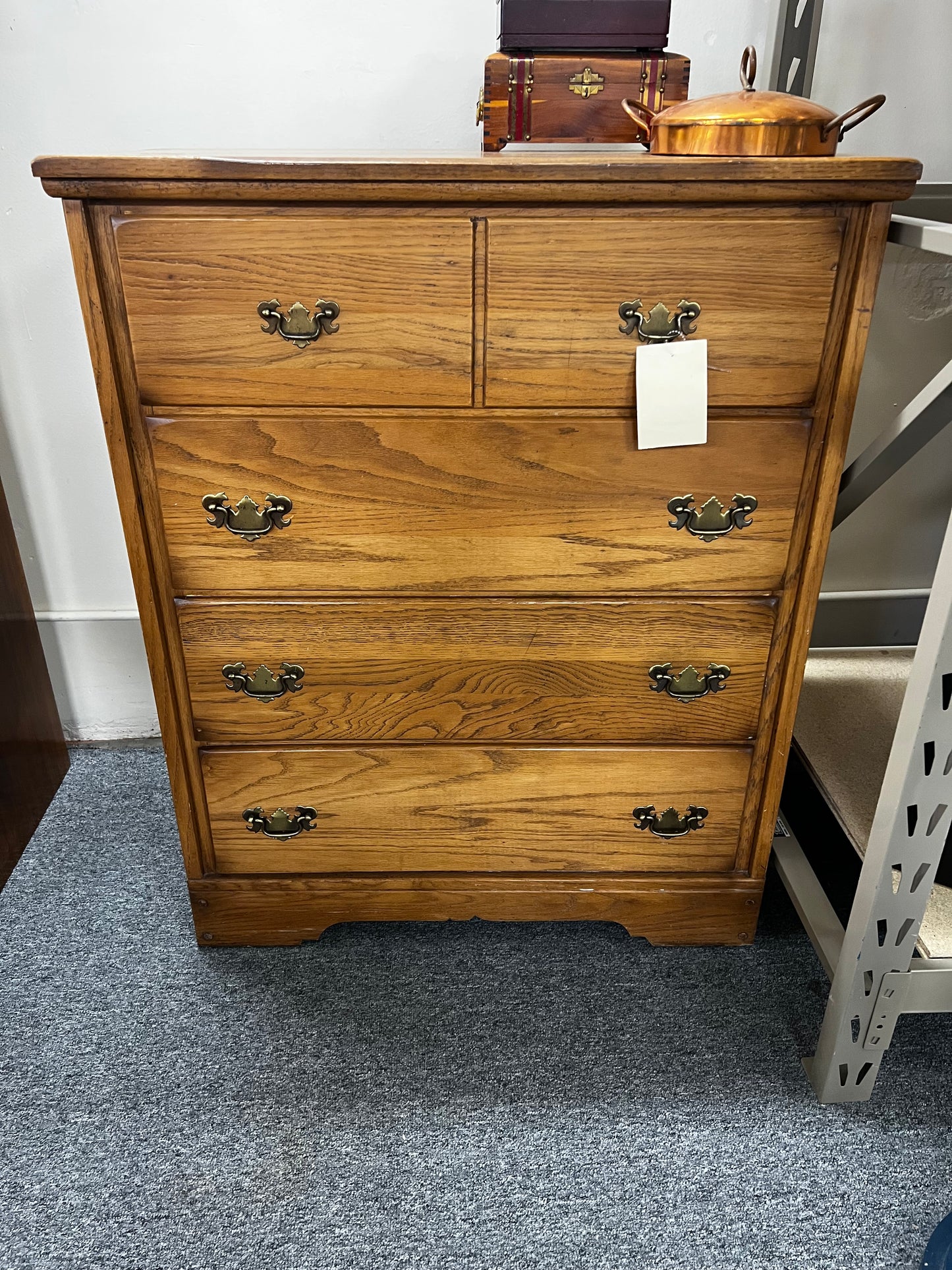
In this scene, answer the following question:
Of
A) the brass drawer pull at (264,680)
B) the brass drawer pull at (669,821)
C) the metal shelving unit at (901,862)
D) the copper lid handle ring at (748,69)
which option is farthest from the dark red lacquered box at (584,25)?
the brass drawer pull at (669,821)

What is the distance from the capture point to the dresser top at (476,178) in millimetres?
896

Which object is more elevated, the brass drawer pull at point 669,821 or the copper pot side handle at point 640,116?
the copper pot side handle at point 640,116

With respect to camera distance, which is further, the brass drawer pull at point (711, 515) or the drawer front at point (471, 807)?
the drawer front at point (471, 807)

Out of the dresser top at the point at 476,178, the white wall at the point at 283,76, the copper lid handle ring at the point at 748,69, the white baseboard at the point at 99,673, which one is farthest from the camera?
the white baseboard at the point at 99,673

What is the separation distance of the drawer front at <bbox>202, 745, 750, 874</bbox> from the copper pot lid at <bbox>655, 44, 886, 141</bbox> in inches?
29.6

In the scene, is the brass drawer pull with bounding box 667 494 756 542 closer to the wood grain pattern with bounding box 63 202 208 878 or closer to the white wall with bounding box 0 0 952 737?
the wood grain pattern with bounding box 63 202 208 878

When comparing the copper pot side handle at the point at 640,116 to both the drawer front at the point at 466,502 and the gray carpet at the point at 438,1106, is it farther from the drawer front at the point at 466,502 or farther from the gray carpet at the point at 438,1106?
the gray carpet at the point at 438,1106

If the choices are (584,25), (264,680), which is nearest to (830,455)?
(584,25)

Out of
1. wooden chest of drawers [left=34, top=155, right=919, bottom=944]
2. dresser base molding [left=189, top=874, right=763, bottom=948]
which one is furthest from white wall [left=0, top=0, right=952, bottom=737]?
dresser base molding [left=189, top=874, right=763, bottom=948]

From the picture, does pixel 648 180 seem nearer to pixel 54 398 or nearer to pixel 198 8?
pixel 198 8

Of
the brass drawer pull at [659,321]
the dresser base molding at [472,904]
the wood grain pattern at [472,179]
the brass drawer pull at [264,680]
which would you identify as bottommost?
the dresser base molding at [472,904]

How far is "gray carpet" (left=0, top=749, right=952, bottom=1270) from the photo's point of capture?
102 cm

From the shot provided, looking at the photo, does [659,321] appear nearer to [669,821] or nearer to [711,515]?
[711,515]

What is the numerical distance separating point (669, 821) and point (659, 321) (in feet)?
2.21
